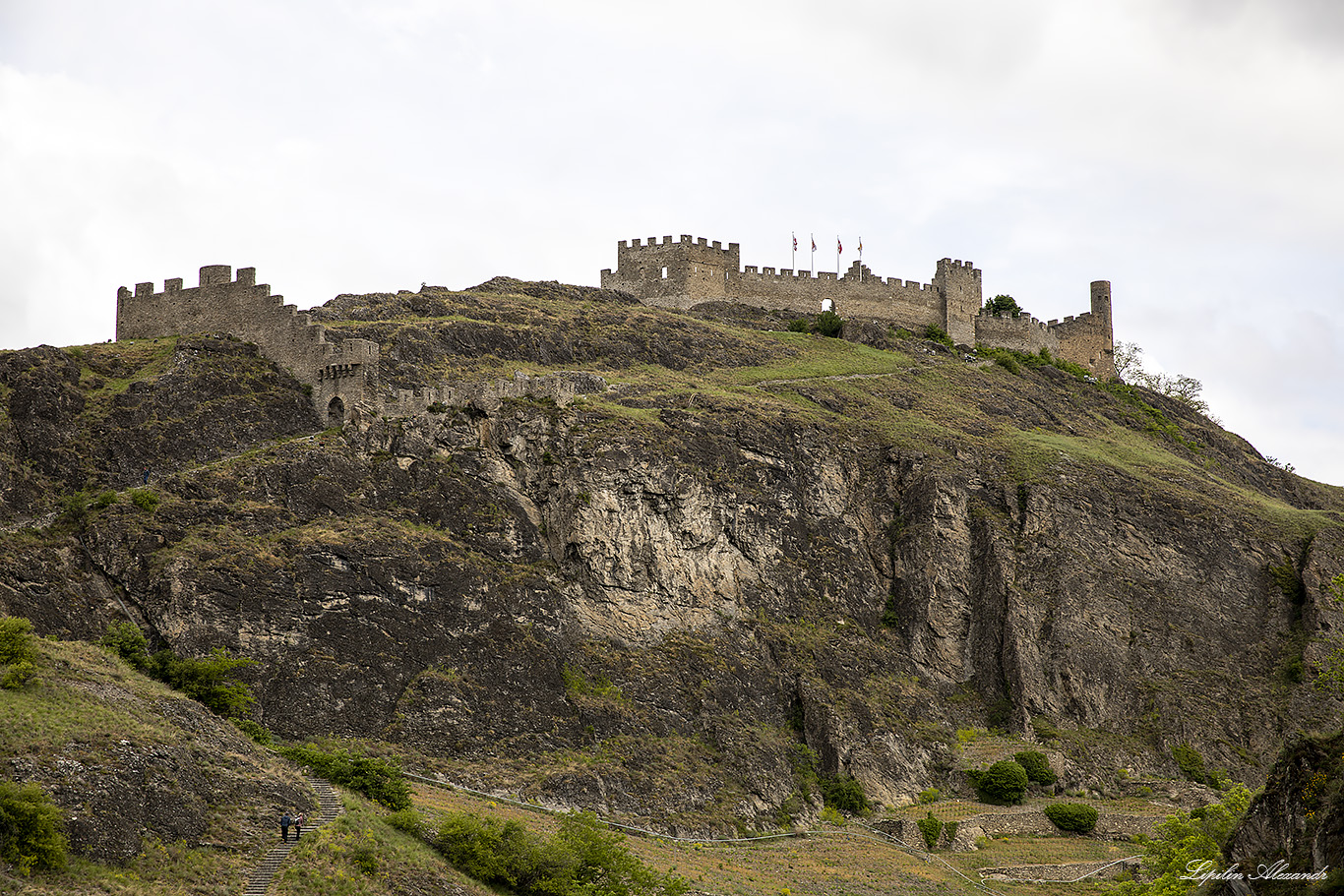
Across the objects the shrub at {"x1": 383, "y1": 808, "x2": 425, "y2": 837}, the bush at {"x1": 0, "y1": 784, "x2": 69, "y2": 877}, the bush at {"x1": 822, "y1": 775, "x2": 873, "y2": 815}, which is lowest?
the bush at {"x1": 822, "y1": 775, "x2": 873, "y2": 815}

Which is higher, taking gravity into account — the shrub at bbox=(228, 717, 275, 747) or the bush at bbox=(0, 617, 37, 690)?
the bush at bbox=(0, 617, 37, 690)

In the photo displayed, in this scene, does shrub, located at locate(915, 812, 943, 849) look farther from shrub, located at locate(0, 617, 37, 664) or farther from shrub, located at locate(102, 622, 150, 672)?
shrub, located at locate(0, 617, 37, 664)

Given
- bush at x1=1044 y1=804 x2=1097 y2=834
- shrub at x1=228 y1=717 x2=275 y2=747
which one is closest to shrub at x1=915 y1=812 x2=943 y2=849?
bush at x1=1044 y1=804 x2=1097 y2=834

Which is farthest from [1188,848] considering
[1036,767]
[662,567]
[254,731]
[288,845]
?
[254,731]

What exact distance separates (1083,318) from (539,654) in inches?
2389

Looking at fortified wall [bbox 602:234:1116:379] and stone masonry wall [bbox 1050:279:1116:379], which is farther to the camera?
stone masonry wall [bbox 1050:279:1116:379]

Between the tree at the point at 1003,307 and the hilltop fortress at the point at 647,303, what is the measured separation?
175 centimetres

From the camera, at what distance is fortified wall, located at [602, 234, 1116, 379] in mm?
94156

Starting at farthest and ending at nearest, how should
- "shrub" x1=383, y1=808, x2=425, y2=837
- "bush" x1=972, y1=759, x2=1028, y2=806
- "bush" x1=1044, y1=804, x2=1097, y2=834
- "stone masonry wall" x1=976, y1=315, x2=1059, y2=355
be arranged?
"stone masonry wall" x1=976, y1=315, x2=1059, y2=355 → "bush" x1=972, y1=759, x2=1028, y2=806 → "bush" x1=1044, y1=804, x2=1097, y2=834 → "shrub" x1=383, y1=808, x2=425, y2=837

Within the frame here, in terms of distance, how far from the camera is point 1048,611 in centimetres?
7100

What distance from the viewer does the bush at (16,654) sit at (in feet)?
141

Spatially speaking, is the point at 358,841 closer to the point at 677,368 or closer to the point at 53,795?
the point at 53,795

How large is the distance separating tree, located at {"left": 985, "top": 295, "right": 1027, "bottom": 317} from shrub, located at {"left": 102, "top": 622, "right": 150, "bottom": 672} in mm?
68402

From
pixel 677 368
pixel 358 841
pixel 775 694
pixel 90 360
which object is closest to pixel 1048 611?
pixel 775 694
